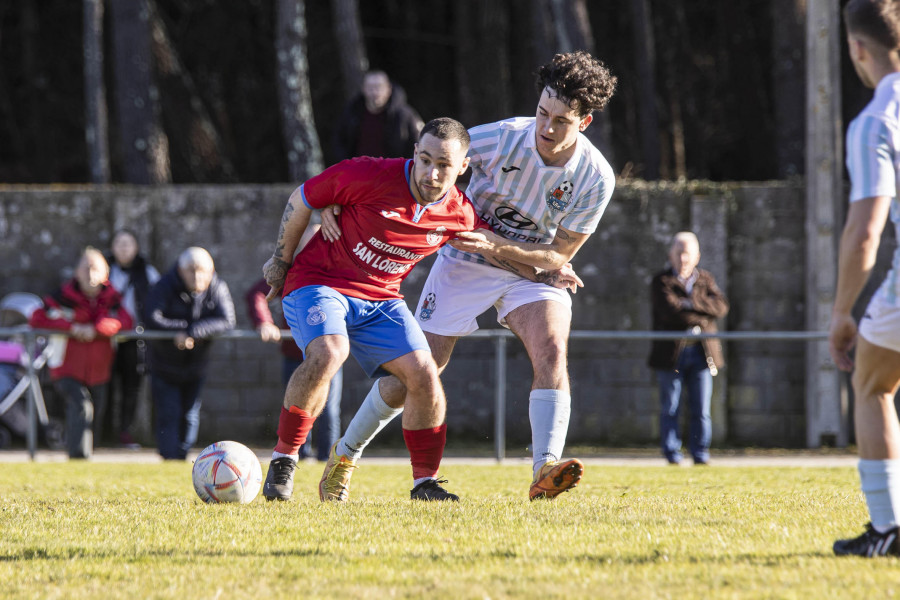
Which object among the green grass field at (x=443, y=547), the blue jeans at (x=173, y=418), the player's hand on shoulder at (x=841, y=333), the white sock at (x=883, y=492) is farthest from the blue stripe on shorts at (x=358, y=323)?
the blue jeans at (x=173, y=418)

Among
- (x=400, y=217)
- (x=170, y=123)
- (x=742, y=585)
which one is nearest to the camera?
(x=742, y=585)

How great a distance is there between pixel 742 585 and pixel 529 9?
557 inches

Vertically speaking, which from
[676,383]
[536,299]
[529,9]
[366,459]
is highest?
[529,9]

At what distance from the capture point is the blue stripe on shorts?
534 centimetres

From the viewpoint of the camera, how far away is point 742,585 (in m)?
3.38

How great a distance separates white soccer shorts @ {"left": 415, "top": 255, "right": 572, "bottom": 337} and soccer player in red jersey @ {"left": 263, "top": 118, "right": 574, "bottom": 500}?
1.20 ft

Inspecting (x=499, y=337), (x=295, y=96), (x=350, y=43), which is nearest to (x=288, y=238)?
(x=499, y=337)

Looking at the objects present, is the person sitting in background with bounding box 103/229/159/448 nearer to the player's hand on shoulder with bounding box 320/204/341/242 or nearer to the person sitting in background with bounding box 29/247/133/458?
the person sitting in background with bounding box 29/247/133/458

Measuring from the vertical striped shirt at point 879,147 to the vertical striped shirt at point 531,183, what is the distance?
2170 mm

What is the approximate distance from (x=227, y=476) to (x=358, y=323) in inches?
37.8

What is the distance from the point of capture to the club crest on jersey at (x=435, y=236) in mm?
5508

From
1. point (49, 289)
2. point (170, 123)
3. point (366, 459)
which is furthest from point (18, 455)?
point (170, 123)

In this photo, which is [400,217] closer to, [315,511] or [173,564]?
[315,511]

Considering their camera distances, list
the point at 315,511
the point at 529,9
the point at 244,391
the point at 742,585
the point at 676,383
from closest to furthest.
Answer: the point at 742,585, the point at 315,511, the point at 676,383, the point at 244,391, the point at 529,9
